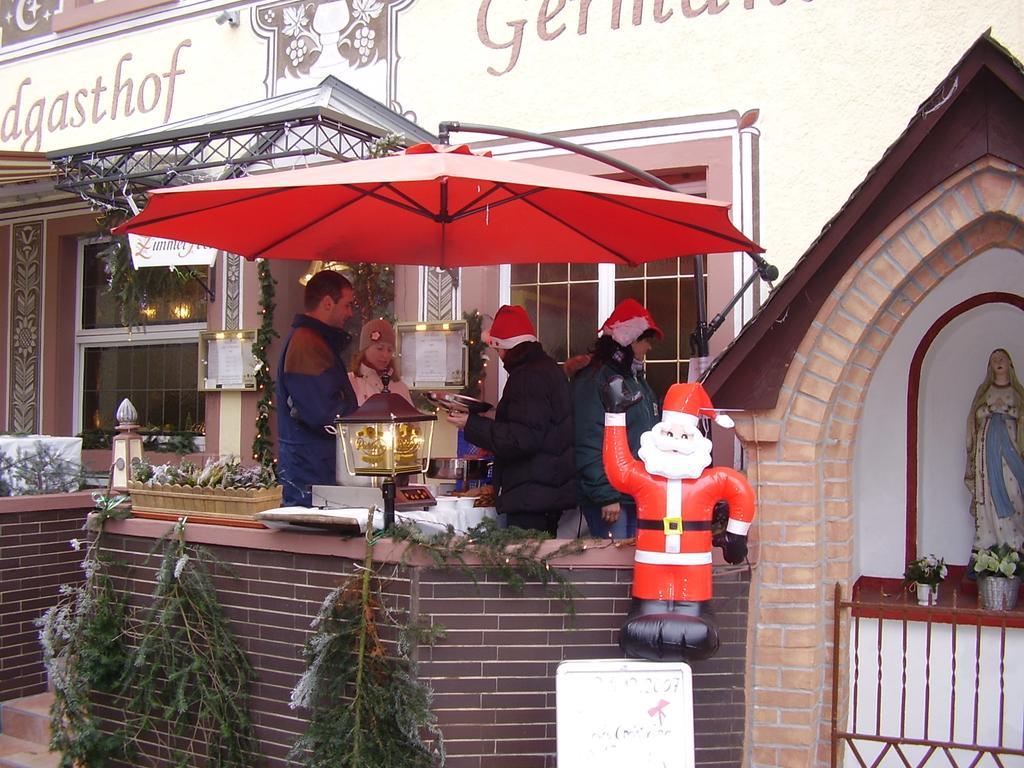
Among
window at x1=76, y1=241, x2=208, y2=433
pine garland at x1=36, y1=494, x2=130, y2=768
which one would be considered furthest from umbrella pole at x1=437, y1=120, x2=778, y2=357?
window at x1=76, y1=241, x2=208, y2=433

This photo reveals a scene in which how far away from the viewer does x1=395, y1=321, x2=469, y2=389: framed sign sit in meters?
6.57

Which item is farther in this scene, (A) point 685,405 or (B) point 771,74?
(B) point 771,74

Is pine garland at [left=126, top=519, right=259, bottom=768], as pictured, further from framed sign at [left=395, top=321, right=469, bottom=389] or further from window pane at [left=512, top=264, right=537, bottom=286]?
window pane at [left=512, top=264, right=537, bottom=286]

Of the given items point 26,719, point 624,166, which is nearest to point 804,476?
point 624,166

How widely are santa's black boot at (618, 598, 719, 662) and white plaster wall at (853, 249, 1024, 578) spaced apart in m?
1.62

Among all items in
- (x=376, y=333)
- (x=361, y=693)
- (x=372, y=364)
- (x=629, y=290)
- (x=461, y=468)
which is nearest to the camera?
(x=361, y=693)

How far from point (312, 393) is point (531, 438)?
1.15m

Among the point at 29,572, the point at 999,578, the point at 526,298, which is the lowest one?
the point at 29,572

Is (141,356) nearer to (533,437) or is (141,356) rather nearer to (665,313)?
(665,313)

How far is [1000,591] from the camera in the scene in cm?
456

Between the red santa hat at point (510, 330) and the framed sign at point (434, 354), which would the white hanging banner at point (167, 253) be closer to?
the framed sign at point (434, 354)

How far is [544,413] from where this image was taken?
174 inches

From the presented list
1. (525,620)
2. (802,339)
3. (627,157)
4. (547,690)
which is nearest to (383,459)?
(525,620)

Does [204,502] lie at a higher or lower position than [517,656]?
higher
